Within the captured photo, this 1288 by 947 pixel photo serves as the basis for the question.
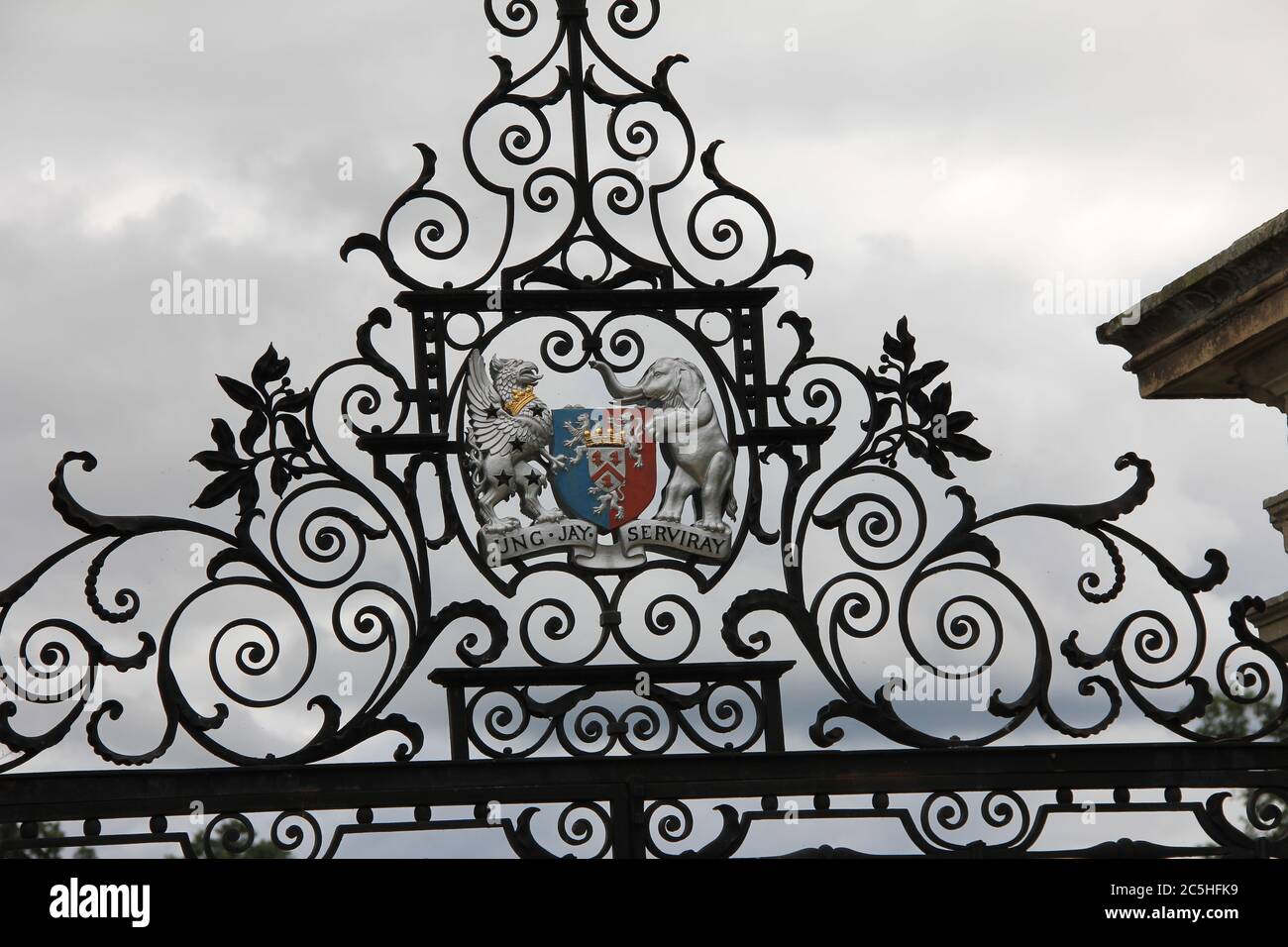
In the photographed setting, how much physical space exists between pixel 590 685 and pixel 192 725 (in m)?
1.34

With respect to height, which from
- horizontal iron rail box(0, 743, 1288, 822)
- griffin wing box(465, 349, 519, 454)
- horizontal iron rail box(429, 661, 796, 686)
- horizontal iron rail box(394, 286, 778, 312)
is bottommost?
horizontal iron rail box(0, 743, 1288, 822)

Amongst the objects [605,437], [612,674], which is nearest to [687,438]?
[605,437]

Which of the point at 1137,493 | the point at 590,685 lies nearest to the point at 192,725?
the point at 590,685

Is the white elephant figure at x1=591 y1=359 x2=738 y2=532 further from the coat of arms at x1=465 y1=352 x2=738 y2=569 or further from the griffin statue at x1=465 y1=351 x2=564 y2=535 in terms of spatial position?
the griffin statue at x1=465 y1=351 x2=564 y2=535

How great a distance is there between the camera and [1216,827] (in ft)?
21.8

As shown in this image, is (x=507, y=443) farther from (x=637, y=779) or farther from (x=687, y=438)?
(x=637, y=779)

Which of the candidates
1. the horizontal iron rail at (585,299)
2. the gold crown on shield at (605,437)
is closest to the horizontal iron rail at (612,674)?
the gold crown on shield at (605,437)

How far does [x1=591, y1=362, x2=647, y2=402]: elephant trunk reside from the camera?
22.5 feet

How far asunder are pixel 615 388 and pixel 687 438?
1.01 feet

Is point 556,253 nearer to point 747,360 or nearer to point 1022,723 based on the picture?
point 747,360

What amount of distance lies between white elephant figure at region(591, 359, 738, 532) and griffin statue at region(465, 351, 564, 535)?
0.28 meters

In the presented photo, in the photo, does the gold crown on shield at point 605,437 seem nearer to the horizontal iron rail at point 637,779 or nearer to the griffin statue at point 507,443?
the griffin statue at point 507,443

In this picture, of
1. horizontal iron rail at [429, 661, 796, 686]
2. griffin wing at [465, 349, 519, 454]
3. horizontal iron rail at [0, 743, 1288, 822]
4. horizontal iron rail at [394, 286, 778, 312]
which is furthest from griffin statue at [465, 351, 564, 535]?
horizontal iron rail at [0, 743, 1288, 822]
